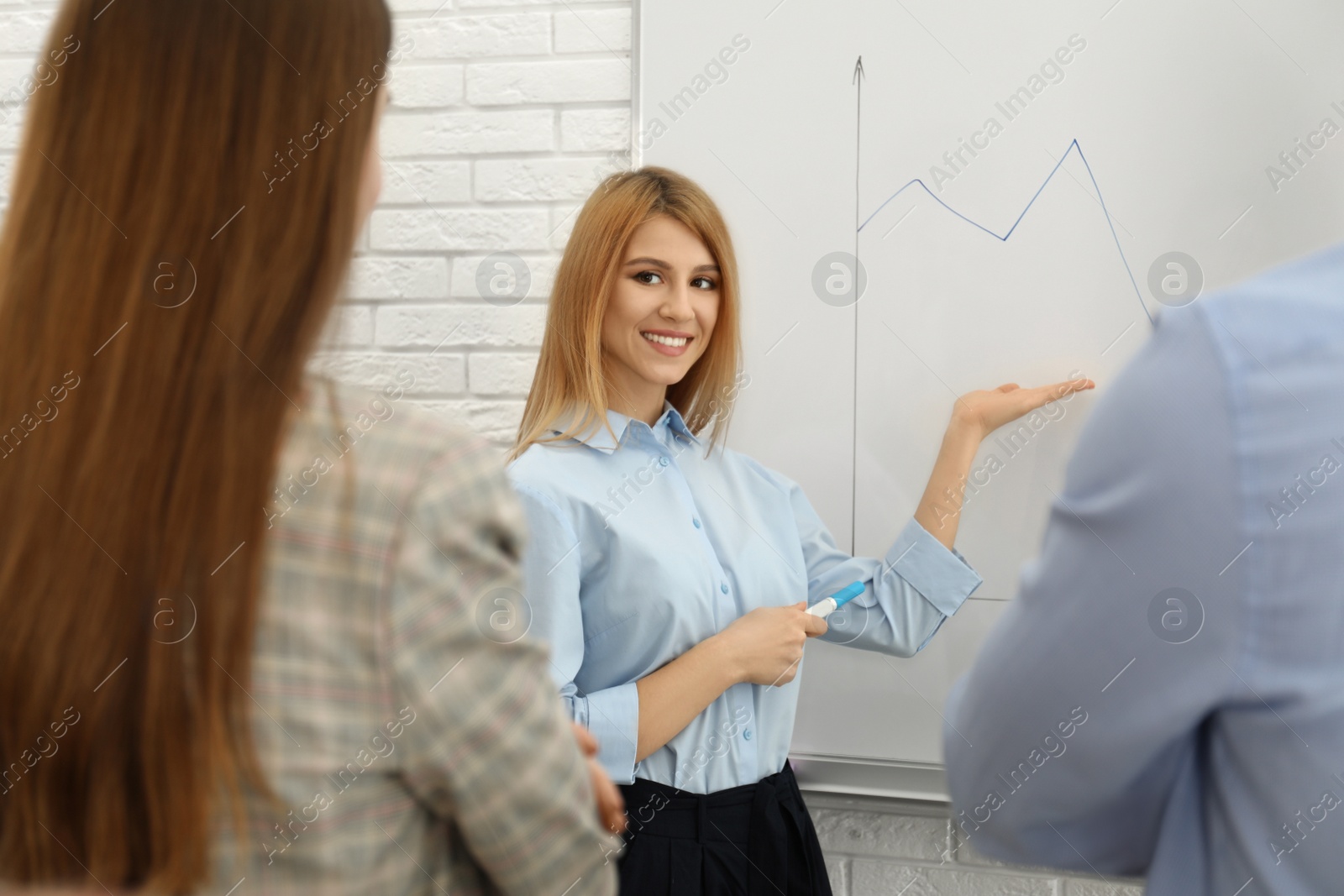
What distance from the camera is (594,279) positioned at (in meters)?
1.13

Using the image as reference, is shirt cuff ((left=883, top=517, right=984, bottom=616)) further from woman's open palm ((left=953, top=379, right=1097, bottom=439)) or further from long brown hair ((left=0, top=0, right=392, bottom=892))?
long brown hair ((left=0, top=0, right=392, bottom=892))

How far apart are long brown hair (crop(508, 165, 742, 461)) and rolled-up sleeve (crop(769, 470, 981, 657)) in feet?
1.20

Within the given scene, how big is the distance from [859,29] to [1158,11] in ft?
1.23

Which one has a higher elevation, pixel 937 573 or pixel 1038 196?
pixel 1038 196

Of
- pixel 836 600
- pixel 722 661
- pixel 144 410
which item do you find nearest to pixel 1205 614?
pixel 144 410

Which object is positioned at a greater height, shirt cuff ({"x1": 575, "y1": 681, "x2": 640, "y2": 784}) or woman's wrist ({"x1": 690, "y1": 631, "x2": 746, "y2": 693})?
woman's wrist ({"x1": 690, "y1": 631, "x2": 746, "y2": 693})

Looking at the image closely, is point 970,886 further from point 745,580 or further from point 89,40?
point 89,40

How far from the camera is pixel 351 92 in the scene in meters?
0.52

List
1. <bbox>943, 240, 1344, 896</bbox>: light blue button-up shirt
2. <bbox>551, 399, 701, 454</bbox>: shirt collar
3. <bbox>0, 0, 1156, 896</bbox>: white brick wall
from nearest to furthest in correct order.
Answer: <bbox>943, 240, 1344, 896</bbox>: light blue button-up shirt → <bbox>551, 399, 701, 454</bbox>: shirt collar → <bbox>0, 0, 1156, 896</bbox>: white brick wall

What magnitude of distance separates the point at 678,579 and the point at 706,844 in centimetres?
28

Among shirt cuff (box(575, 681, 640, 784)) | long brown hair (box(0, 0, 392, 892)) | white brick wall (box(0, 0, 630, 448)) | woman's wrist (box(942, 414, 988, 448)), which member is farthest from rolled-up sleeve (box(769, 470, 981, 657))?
long brown hair (box(0, 0, 392, 892))

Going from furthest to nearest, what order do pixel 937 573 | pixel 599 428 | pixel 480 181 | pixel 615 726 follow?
pixel 480 181, pixel 937 573, pixel 599 428, pixel 615 726

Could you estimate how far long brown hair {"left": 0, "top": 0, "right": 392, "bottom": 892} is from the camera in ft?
1.52

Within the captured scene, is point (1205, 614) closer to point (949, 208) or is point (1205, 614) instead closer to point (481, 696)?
point (481, 696)
